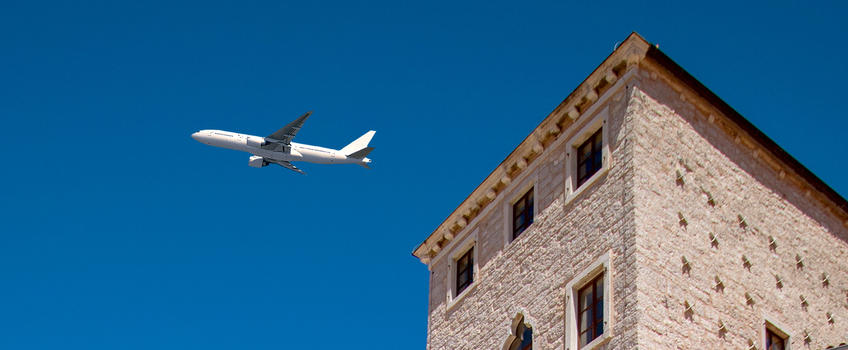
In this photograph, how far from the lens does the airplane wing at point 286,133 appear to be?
86.8 m

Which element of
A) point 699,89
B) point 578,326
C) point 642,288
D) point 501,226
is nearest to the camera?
point 642,288

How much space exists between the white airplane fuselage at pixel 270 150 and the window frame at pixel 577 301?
6257cm

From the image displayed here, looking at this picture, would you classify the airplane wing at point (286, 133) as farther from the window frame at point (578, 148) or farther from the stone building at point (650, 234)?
the window frame at point (578, 148)

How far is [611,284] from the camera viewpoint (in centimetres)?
2688

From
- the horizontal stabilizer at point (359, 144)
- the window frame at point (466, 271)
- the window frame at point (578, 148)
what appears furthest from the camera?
the horizontal stabilizer at point (359, 144)

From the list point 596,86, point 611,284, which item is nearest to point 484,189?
point 596,86

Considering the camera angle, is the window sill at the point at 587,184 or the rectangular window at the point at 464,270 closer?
the window sill at the point at 587,184

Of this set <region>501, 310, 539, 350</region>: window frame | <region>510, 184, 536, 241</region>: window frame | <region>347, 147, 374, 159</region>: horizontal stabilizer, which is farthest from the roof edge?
<region>347, 147, 374, 159</region>: horizontal stabilizer

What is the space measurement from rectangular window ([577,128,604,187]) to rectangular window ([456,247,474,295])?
16.4ft

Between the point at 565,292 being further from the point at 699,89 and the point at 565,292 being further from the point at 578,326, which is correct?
the point at 699,89

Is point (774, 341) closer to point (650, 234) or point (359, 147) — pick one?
point (650, 234)

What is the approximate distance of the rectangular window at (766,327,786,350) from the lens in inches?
1111

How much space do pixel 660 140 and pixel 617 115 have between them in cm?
118

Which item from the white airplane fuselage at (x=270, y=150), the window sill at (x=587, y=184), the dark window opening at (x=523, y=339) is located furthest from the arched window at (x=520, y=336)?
the white airplane fuselage at (x=270, y=150)
